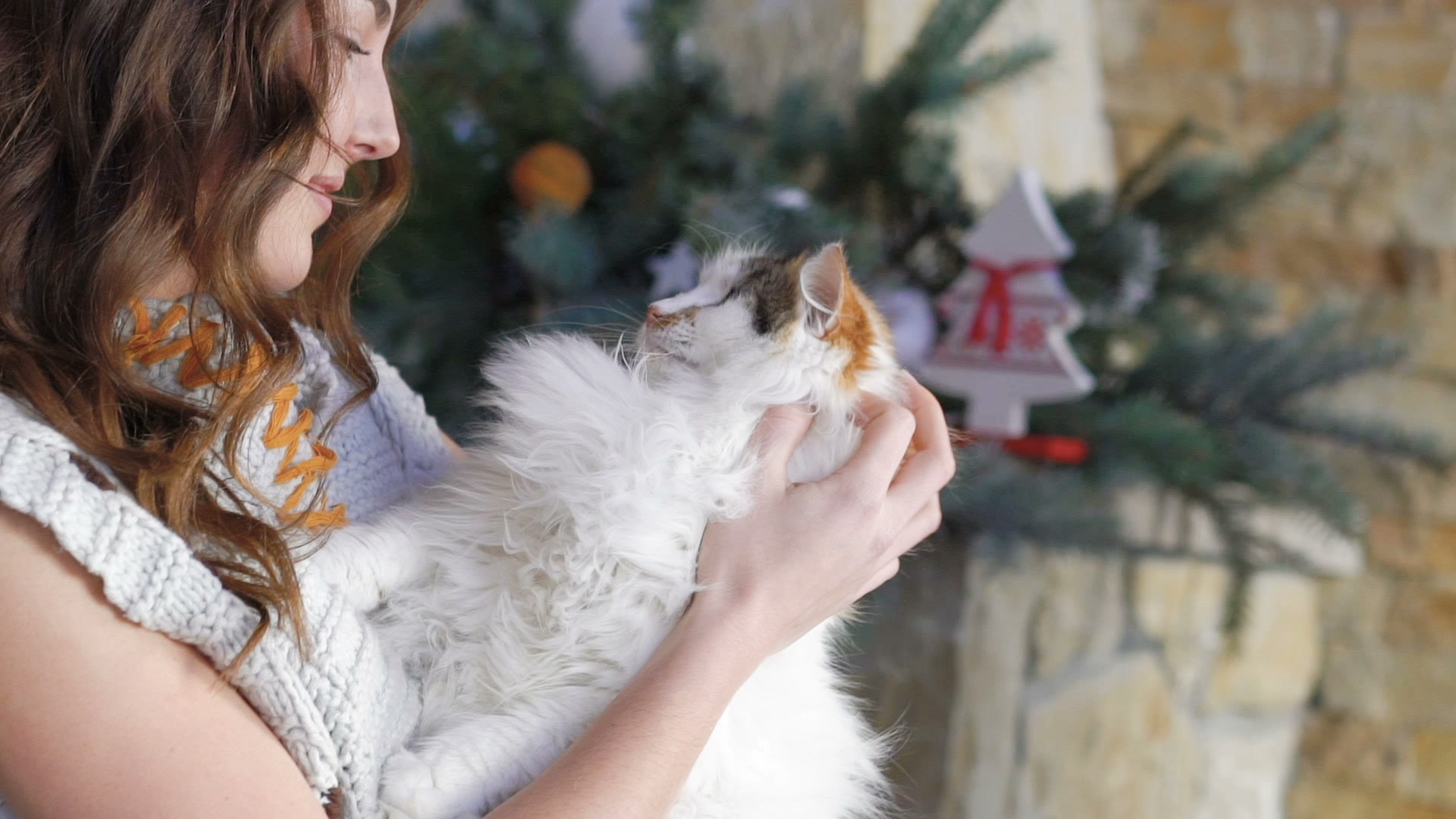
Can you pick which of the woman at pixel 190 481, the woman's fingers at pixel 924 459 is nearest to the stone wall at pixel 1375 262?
the woman's fingers at pixel 924 459

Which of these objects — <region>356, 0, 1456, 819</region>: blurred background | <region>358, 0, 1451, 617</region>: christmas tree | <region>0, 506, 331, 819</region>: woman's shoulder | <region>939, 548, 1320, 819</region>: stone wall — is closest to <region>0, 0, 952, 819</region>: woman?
<region>0, 506, 331, 819</region>: woman's shoulder

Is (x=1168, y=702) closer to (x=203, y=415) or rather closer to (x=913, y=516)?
(x=913, y=516)

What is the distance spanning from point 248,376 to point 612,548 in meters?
0.28

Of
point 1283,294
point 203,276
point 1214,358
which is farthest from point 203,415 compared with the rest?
point 1283,294

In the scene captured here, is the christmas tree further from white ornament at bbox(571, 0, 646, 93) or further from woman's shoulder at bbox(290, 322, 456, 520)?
woman's shoulder at bbox(290, 322, 456, 520)

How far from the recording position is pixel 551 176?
142cm

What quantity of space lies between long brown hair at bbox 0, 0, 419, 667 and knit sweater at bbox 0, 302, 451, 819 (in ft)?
0.06

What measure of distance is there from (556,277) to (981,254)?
582mm

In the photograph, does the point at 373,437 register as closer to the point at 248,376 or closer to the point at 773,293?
the point at 248,376

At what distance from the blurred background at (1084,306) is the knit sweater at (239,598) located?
18.7 inches

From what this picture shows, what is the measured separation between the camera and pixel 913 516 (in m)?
0.84

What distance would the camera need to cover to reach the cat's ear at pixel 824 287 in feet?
2.91

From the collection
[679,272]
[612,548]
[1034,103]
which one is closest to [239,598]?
[612,548]

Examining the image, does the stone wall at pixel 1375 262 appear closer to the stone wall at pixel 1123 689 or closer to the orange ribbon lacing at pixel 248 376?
the stone wall at pixel 1123 689
